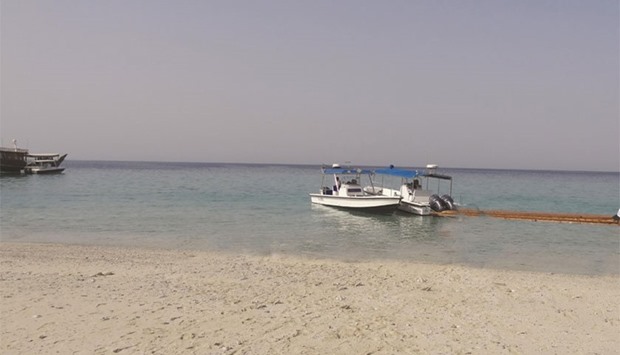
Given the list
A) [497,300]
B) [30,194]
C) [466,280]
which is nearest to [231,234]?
[466,280]

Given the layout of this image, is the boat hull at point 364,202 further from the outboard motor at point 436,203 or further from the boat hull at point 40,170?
the boat hull at point 40,170

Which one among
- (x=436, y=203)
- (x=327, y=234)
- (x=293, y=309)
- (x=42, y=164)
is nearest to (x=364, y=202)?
(x=436, y=203)

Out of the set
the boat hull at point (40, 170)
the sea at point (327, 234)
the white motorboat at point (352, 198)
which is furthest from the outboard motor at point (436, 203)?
the boat hull at point (40, 170)

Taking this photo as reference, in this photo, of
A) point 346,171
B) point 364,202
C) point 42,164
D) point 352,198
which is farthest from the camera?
point 42,164

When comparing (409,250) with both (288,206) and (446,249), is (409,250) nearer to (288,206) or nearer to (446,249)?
(446,249)

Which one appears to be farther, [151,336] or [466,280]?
[466,280]

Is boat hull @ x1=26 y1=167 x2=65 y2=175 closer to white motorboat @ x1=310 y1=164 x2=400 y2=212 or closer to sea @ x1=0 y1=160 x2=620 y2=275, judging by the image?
sea @ x1=0 y1=160 x2=620 y2=275

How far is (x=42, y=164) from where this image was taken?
76.4 m

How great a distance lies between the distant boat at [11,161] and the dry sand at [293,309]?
210 ft

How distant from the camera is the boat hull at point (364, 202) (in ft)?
101

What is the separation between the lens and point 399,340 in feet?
24.8

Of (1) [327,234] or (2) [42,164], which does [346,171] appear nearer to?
(1) [327,234]

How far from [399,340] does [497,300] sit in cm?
413

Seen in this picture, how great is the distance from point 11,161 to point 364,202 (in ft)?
200
